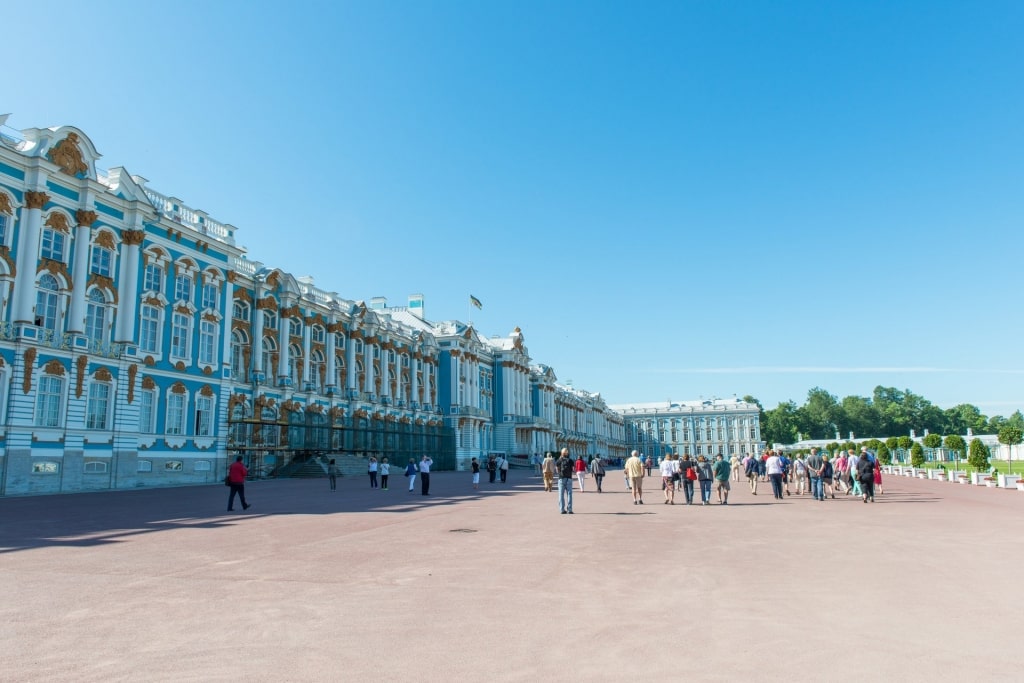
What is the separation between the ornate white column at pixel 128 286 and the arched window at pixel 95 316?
72 cm

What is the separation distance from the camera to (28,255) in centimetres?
3166

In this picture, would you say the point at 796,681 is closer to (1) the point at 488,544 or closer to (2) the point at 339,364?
(1) the point at 488,544

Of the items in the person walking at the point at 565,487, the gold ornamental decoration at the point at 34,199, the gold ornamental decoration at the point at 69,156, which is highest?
the gold ornamental decoration at the point at 69,156

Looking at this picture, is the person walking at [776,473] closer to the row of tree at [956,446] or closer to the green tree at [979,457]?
the row of tree at [956,446]

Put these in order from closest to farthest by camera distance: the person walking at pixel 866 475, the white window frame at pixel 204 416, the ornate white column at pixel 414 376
Answer: the person walking at pixel 866 475, the white window frame at pixel 204 416, the ornate white column at pixel 414 376

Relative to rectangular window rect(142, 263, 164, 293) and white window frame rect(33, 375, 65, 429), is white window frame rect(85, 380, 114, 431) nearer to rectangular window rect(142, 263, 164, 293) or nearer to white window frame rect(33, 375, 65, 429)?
white window frame rect(33, 375, 65, 429)

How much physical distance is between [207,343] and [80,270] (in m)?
10.3

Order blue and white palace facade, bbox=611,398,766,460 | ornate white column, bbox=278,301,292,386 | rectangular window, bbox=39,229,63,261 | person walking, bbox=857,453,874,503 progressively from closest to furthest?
1. person walking, bbox=857,453,874,503
2. rectangular window, bbox=39,229,63,261
3. ornate white column, bbox=278,301,292,386
4. blue and white palace facade, bbox=611,398,766,460

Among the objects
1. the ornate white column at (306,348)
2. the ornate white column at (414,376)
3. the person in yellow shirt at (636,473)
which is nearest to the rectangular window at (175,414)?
the ornate white column at (306,348)

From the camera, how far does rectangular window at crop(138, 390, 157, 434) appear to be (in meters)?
37.4

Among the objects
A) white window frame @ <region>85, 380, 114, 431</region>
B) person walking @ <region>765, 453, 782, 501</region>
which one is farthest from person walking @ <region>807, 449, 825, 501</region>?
white window frame @ <region>85, 380, 114, 431</region>

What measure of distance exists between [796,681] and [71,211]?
37900 mm

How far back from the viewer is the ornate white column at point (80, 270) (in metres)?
33.5

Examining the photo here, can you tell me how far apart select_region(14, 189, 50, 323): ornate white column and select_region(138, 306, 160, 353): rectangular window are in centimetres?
674
